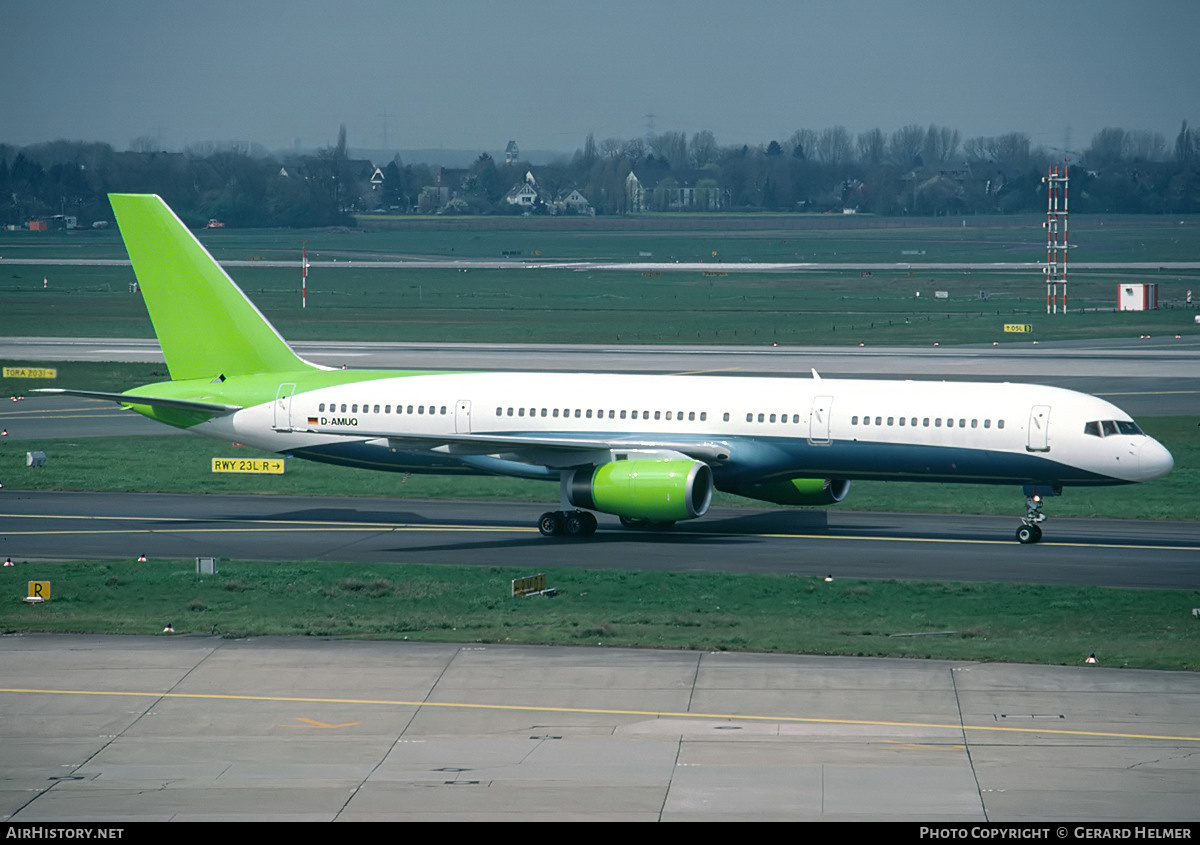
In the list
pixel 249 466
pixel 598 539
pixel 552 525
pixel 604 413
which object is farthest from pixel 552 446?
pixel 249 466

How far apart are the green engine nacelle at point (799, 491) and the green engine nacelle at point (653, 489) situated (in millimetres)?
2609

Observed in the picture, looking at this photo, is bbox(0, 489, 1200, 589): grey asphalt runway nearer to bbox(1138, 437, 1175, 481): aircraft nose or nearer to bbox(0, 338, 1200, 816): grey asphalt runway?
bbox(0, 338, 1200, 816): grey asphalt runway

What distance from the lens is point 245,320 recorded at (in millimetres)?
46844

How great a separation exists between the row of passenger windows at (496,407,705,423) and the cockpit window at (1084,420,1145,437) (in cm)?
952

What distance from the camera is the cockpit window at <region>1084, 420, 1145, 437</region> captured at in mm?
40562

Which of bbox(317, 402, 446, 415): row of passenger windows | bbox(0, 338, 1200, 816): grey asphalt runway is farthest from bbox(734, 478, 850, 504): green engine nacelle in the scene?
bbox(317, 402, 446, 415): row of passenger windows

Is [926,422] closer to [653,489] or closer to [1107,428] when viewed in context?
[1107,428]

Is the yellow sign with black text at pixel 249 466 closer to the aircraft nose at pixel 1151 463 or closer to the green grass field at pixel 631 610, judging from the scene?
the green grass field at pixel 631 610

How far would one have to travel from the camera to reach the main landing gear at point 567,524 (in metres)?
43.1

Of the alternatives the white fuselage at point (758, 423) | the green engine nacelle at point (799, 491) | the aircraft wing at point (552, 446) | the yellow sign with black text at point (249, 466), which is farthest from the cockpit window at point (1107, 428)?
the yellow sign with black text at point (249, 466)

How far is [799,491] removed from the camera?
Result: 44.0 m

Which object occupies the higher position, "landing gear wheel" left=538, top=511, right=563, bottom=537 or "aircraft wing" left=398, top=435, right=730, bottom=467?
"aircraft wing" left=398, top=435, right=730, bottom=467

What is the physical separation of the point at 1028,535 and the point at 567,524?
12.4 m

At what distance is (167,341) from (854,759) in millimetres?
30790
